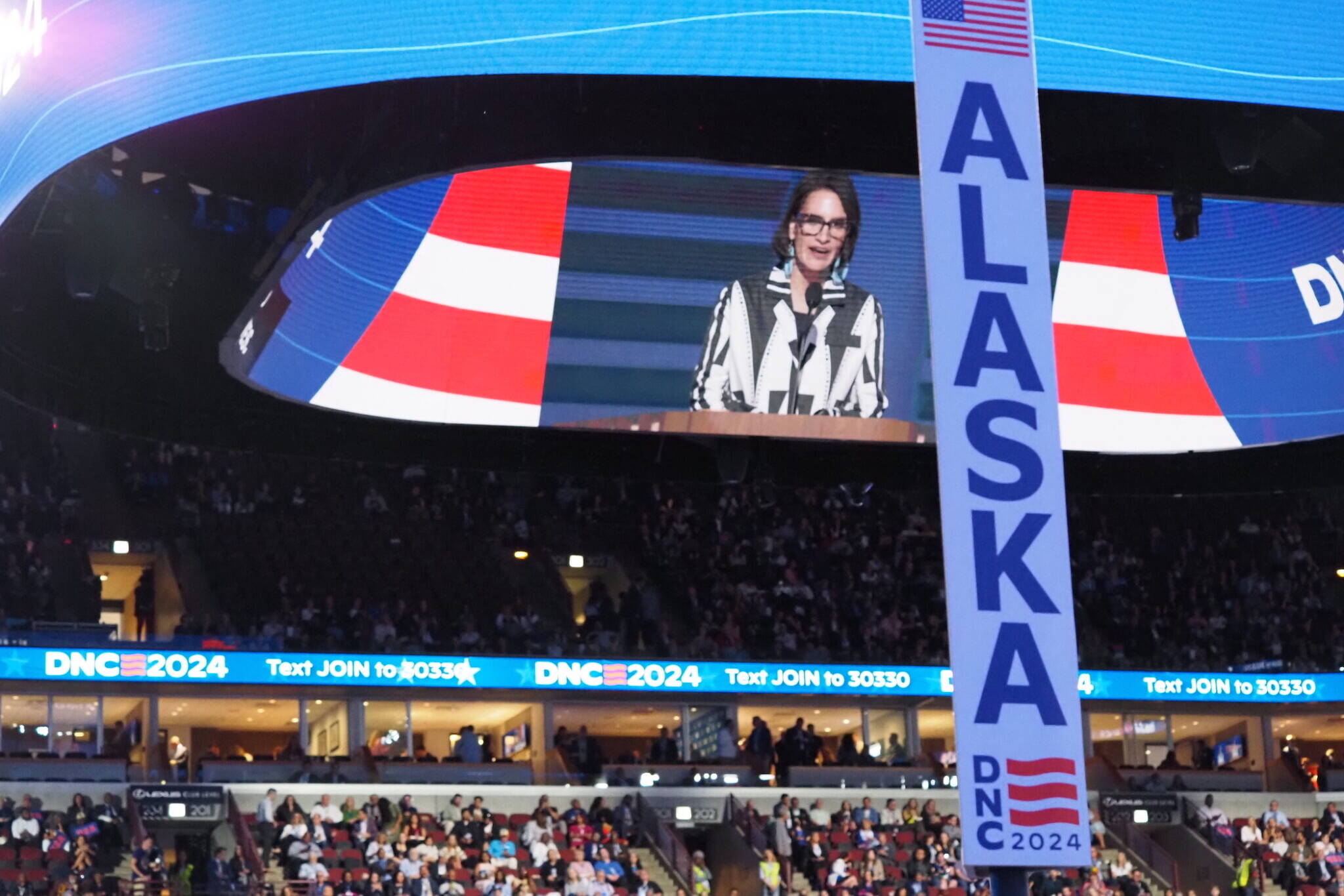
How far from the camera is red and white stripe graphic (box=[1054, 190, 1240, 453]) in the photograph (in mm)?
27375

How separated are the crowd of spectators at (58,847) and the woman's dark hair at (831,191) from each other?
1193 centimetres

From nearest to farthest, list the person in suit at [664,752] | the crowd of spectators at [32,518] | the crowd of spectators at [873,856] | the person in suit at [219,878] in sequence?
the person in suit at [219,878]
the crowd of spectators at [873,856]
the crowd of spectators at [32,518]
the person in suit at [664,752]

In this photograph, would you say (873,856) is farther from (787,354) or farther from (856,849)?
(787,354)

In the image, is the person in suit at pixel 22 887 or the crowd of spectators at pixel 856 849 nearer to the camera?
the person in suit at pixel 22 887

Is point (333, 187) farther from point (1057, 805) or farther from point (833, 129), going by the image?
point (1057, 805)

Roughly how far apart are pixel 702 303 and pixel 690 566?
1362cm

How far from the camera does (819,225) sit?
25.7m

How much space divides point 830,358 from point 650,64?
316 inches

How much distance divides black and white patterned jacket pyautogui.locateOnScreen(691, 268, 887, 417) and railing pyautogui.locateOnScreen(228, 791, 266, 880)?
880 cm

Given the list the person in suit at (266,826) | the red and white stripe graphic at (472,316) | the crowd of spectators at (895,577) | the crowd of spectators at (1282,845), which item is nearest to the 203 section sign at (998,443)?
the red and white stripe graphic at (472,316)

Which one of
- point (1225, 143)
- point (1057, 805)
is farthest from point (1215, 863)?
point (1057, 805)

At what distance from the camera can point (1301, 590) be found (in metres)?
42.0

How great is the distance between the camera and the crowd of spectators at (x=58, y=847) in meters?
25.4

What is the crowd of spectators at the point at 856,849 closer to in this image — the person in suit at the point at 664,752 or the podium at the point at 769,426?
the person in suit at the point at 664,752
